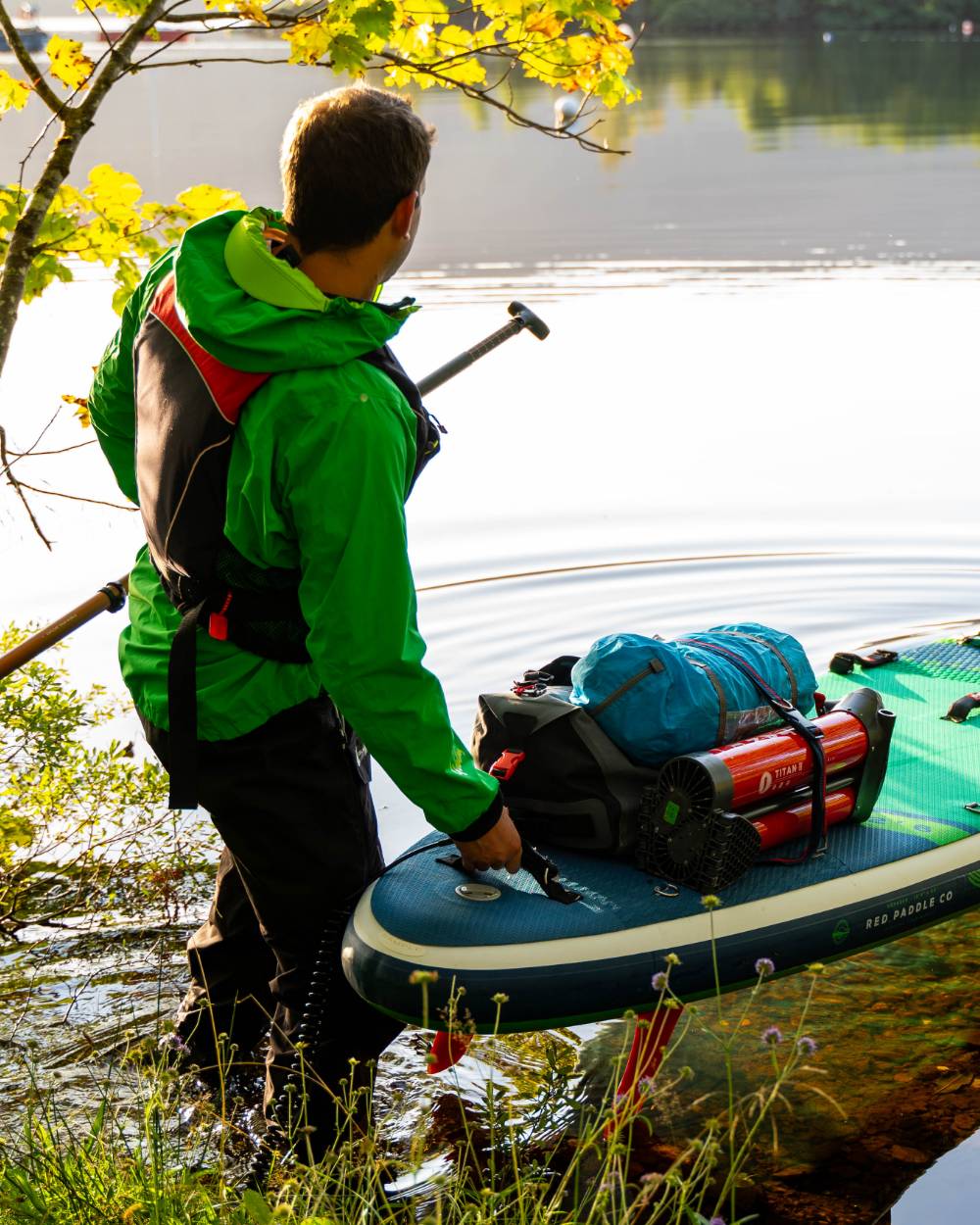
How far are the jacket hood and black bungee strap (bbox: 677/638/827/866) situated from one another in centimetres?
135

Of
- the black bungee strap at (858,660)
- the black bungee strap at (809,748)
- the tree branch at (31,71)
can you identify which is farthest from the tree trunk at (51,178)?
the black bungee strap at (858,660)

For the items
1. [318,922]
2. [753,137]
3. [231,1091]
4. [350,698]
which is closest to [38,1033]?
[231,1091]

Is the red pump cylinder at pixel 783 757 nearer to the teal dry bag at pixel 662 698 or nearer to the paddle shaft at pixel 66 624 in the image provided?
the teal dry bag at pixel 662 698

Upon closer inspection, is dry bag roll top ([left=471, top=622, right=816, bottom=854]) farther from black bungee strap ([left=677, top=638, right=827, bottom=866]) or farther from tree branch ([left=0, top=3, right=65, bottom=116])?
tree branch ([left=0, top=3, right=65, bottom=116])

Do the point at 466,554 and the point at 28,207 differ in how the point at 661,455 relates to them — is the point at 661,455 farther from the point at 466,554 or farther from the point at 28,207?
the point at 28,207

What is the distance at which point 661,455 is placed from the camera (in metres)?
9.24

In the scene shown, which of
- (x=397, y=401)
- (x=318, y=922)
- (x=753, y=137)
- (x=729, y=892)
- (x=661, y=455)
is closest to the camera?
(x=397, y=401)

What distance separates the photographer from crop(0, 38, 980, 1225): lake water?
3.76 meters

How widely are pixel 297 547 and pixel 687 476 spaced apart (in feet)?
21.2

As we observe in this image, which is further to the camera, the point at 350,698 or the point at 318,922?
the point at 318,922

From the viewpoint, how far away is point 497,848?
8.99ft

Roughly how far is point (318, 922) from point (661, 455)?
6.69m

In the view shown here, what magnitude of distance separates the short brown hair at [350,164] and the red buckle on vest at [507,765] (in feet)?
4.04

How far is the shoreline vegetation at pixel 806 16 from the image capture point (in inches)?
1900
